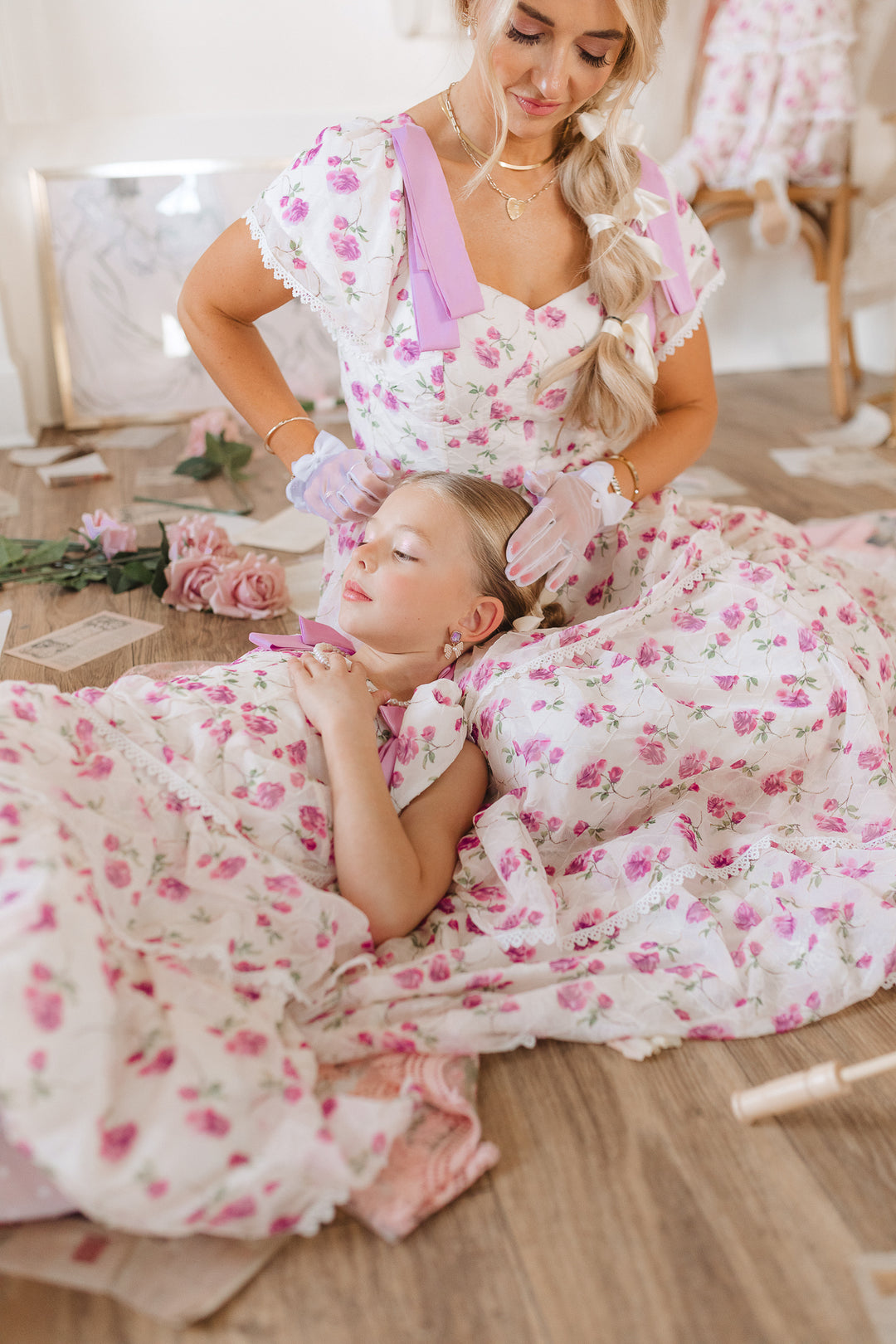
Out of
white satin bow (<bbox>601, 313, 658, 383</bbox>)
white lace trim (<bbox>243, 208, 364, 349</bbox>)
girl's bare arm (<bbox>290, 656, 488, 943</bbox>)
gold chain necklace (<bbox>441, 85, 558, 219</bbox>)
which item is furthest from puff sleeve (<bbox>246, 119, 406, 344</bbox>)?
girl's bare arm (<bbox>290, 656, 488, 943</bbox>)

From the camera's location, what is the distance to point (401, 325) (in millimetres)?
1545

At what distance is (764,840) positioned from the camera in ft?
4.46

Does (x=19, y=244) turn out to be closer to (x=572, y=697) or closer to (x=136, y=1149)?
(x=572, y=697)

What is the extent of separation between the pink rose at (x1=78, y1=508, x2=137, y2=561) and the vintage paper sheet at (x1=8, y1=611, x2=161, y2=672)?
0.68 ft

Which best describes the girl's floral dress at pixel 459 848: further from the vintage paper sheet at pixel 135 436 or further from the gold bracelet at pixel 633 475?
the vintage paper sheet at pixel 135 436

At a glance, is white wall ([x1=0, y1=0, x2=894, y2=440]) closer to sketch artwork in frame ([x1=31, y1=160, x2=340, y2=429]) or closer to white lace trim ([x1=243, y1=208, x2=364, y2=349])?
sketch artwork in frame ([x1=31, y1=160, x2=340, y2=429])

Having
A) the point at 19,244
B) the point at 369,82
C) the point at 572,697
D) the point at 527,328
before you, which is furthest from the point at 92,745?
the point at 369,82

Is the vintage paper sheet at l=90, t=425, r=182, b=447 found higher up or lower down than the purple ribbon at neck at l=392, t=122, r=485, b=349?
lower down

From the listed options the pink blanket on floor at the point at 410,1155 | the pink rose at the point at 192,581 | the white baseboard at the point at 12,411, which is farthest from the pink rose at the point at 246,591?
the white baseboard at the point at 12,411

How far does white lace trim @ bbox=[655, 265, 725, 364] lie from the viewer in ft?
5.48

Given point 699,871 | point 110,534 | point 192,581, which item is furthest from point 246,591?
point 699,871

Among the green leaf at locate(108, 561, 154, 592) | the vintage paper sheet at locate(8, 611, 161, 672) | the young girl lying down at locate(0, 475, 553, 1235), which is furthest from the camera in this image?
the green leaf at locate(108, 561, 154, 592)

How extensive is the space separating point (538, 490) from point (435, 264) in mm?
356

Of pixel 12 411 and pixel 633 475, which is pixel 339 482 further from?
pixel 12 411
